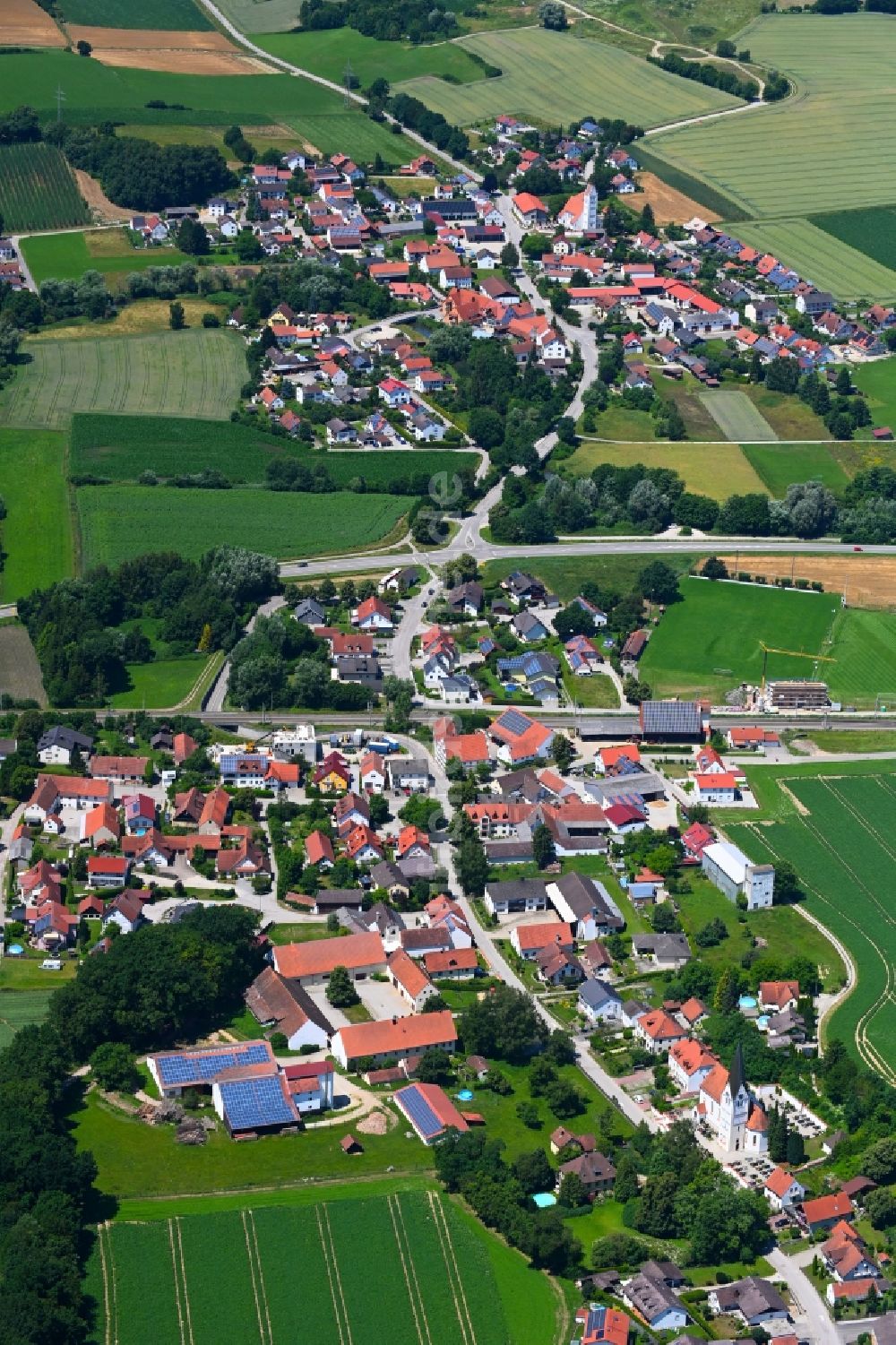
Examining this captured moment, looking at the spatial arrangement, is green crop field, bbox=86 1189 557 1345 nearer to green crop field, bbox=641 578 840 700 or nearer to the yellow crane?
green crop field, bbox=641 578 840 700

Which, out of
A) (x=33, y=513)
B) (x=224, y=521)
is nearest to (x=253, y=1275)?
(x=224, y=521)

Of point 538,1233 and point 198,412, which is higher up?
point 538,1233

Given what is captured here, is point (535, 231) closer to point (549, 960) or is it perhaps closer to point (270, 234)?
point (270, 234)

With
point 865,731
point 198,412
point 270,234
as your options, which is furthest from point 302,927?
point 270,234

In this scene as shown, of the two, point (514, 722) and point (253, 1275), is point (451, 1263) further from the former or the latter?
point (514, 722)

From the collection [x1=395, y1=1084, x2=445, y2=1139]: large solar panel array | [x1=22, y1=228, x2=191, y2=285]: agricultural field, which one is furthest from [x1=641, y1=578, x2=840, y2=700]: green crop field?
[x1=22, y1=228, x2=191, y2=285]: agricultural field

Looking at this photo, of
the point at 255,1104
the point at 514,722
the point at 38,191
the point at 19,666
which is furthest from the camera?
the point at 38,191

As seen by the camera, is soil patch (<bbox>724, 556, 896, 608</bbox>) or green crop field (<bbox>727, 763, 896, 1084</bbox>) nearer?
green crop field (<bbox>727, 763, 896, 1084</bbox>)
